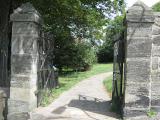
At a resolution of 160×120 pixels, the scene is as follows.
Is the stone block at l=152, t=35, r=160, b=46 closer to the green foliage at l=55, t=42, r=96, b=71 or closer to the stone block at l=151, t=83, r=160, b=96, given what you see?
the stone block at l=151, t=83, r=160, b=96

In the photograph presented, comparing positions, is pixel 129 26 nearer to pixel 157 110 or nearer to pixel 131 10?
pixel 131 10

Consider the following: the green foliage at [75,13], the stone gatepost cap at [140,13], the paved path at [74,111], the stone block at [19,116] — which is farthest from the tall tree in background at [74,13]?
the stone gatepost cap at [140,13]

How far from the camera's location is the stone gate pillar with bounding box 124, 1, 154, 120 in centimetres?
972

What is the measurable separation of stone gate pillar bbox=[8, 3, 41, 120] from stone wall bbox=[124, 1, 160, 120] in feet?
8.31

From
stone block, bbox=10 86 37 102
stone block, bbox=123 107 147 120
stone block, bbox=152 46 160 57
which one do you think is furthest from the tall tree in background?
stone block, bbox=123 107 147 120

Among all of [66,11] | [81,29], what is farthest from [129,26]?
[81,29]

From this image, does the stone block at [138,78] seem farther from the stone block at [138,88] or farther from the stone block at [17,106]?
the stone block at [17,106]

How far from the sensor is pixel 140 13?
32.1 ft

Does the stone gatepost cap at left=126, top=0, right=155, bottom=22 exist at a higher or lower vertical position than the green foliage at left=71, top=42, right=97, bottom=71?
higher

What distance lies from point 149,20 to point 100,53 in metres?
43.7

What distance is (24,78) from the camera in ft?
33.8

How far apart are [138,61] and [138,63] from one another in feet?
0.17

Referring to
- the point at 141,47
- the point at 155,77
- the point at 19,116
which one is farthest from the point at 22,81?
the point at 155,77

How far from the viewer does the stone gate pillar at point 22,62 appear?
33.6 feet
